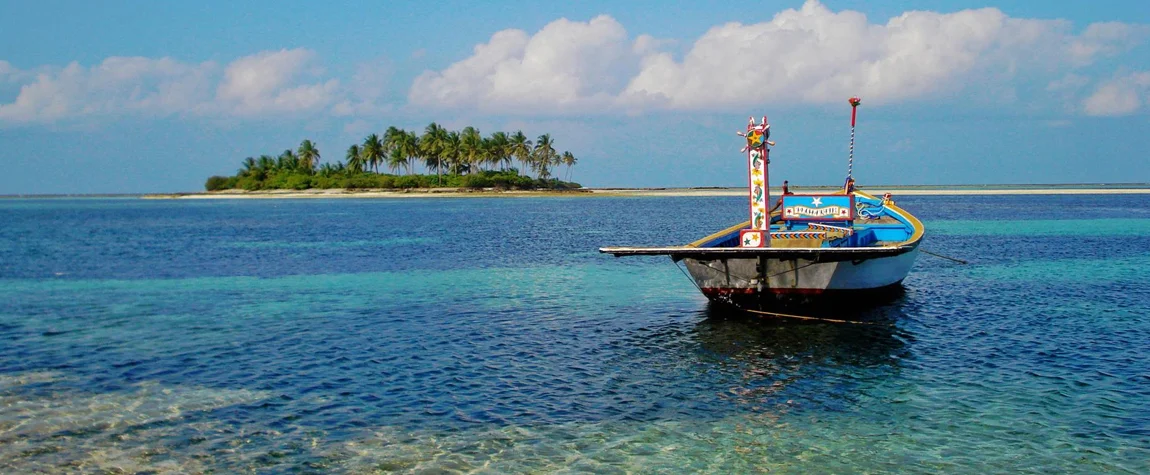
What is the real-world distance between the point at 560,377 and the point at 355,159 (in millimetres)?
156445

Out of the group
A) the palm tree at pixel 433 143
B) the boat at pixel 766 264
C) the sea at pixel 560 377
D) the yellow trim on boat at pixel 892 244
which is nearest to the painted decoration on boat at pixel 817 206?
the yellow trim on boat at pixel 892 244

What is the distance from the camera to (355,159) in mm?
164000

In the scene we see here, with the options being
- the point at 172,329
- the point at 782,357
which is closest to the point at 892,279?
the point at 782,357

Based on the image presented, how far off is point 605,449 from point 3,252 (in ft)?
151

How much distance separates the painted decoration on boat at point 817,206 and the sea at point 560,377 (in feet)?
10.0

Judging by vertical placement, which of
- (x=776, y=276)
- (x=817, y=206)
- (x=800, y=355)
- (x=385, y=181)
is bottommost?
(x=800, y=355)

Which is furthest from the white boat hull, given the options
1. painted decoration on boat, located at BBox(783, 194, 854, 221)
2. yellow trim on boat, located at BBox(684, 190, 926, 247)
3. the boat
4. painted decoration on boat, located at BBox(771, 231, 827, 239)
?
painted decoration on boat, located at BBox(783, 194, 854, 221)

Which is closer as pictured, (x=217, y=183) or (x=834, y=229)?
(x=834, y=229)

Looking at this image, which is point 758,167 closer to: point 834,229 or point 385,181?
point 834,229

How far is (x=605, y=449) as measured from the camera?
1062 centimetres

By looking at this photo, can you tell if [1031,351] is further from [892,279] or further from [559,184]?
[559,184]

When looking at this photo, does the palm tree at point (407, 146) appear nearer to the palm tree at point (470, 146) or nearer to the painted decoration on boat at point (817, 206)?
the palm tree at point (470, 146)

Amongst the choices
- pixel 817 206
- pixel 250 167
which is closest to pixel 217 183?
pixel 250 167

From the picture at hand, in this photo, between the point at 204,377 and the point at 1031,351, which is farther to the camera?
the point at 1031,351
